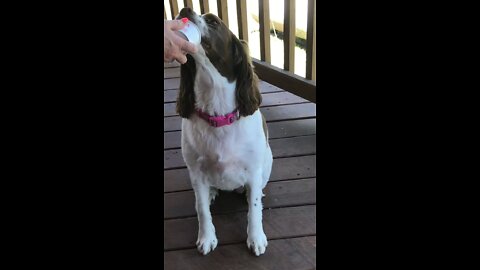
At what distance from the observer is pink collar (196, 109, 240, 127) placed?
79.7 inches

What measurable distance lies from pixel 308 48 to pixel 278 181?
985 mm

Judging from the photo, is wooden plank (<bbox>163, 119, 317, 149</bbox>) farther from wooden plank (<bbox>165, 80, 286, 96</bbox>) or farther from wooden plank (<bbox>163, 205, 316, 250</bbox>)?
wooden plank (<bbox>163, 205, 316, 250</bbox>)

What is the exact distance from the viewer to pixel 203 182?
220 centimetres

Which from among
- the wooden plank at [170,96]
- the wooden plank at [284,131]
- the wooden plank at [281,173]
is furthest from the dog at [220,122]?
the wooden plank at [170,96]

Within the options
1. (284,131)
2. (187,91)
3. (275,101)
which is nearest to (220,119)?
(187,91)

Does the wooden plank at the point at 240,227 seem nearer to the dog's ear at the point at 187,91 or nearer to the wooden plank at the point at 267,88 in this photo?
the dog's ear at the point at 187,91

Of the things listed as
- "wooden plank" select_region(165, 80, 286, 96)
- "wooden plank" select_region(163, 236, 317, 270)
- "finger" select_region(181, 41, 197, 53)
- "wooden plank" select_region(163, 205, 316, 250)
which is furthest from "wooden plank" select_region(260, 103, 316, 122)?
"finger" select_region(181, 41, 197, 53)

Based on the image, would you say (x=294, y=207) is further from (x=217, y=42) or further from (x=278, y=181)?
(x=217, y=42)

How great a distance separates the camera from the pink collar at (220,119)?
203 cm
